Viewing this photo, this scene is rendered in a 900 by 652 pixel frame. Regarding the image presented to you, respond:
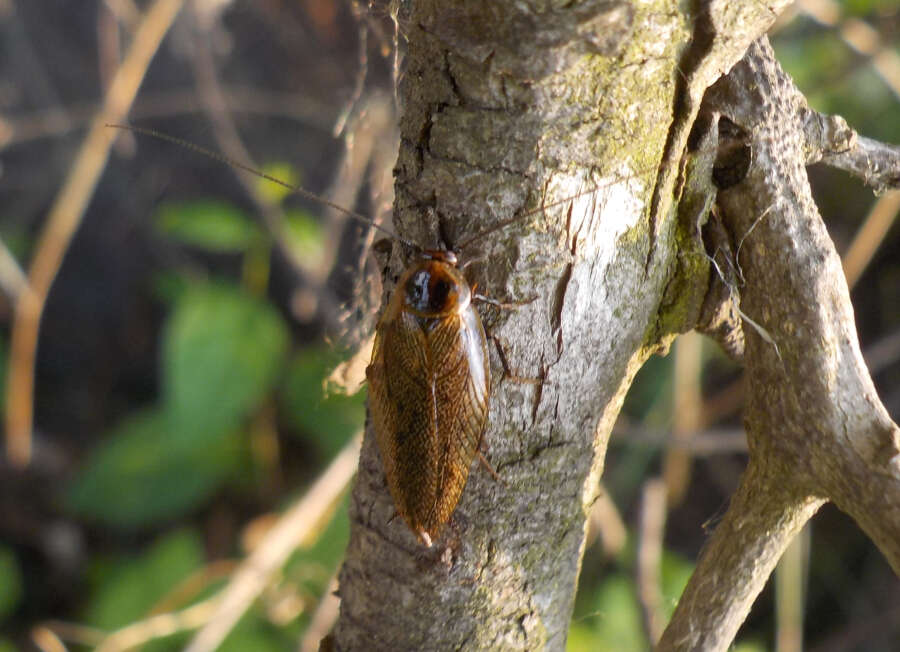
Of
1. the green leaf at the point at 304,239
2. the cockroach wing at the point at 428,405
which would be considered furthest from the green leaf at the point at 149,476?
the cockroach wing at the point at 428,405

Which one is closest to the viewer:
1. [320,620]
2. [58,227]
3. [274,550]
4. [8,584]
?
[320,620]

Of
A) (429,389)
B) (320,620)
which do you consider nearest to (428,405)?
(429,389)

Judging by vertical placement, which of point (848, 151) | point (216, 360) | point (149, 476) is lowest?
point (848, 151)

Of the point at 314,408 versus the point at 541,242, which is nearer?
the point at 541,242

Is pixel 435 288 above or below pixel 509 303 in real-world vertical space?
above

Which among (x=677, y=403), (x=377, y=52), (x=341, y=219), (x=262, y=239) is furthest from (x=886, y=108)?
(x=262, y=239)

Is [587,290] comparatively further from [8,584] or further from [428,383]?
[8,584]

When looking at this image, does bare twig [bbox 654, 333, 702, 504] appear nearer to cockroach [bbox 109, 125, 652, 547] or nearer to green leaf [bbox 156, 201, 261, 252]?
cockroach [bbox 109, 125, 652, 547]

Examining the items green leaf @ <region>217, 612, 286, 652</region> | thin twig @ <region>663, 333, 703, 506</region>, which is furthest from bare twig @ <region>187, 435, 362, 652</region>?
thin twig @ <region>663, 333, 703, 506</region>
